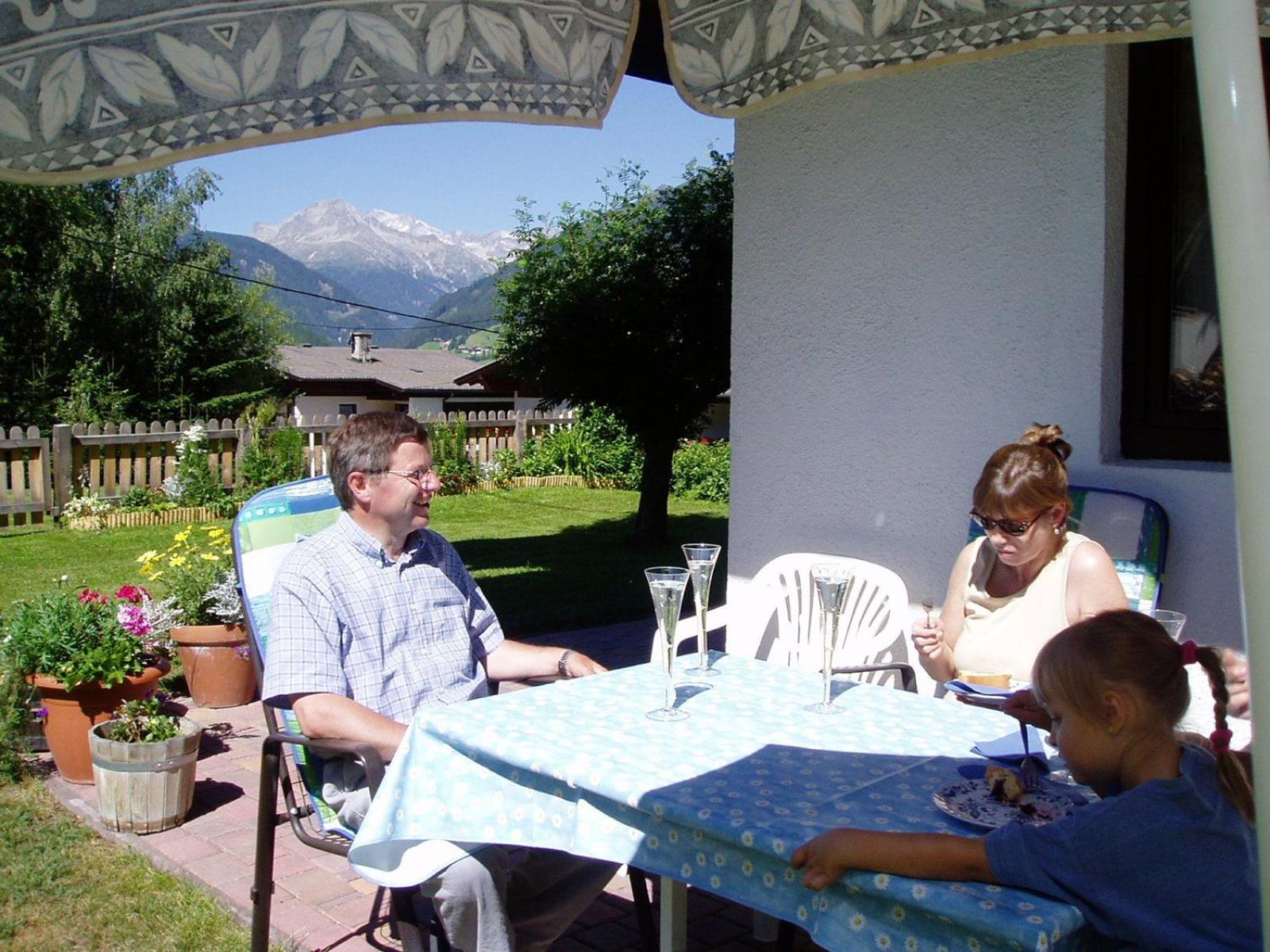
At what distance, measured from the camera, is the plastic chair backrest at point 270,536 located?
2.83 m

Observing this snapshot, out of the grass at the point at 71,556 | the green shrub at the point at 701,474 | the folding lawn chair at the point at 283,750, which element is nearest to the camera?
the folding lawn chair at the point at 283,750

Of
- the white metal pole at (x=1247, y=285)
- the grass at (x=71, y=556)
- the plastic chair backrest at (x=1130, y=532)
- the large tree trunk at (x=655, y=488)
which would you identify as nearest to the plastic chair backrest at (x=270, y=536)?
the plastic chair backrest at (x=1130, y=532)

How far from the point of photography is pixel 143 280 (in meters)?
26.5

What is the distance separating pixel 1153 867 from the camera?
1.23 metres

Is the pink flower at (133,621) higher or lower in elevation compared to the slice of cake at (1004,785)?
lower

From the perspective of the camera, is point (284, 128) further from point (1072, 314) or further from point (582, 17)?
point (1072, 314)

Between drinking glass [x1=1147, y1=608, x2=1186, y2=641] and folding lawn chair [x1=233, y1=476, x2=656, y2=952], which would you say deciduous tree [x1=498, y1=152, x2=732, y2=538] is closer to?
folding lawn chair [x1=233, y1=476, x2=656, y2=952]

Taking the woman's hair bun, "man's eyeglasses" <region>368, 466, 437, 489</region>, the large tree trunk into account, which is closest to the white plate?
the woman's hair bun

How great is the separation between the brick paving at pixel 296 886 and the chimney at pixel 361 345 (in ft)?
160

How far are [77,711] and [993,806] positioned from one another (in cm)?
340

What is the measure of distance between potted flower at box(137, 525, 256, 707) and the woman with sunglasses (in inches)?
127

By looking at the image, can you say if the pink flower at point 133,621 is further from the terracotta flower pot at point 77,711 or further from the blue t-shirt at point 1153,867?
the blue t-shirt at point 1153,867

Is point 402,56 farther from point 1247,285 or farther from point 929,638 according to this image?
point 929,638

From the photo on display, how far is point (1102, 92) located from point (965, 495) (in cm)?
129
